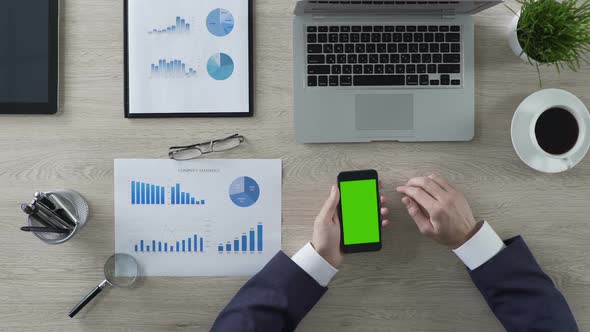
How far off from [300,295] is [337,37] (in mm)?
520

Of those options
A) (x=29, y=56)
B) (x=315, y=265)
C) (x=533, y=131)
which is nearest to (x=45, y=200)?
(x=29, y=56)

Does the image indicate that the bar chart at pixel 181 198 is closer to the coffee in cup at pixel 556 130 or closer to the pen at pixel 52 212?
the pen at pixel 52 212

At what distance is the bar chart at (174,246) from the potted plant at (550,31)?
2.51 ft

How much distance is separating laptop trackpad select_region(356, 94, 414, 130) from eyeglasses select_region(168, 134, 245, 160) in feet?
0.83

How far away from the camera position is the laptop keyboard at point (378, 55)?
93 centimetres

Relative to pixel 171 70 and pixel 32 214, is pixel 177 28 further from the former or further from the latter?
pixel 32 214

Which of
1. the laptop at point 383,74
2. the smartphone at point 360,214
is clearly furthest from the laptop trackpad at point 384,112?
the smartphone at point 360,214

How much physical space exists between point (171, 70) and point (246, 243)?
392mm

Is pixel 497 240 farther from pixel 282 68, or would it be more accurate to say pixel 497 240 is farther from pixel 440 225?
pixel 282 68

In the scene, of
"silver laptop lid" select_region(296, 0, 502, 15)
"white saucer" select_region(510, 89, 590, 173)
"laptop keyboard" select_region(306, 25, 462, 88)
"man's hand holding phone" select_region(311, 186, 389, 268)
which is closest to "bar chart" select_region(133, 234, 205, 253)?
"man's hand holding phone" select_region(311, 186, 389, 268)

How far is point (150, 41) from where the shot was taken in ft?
3.10

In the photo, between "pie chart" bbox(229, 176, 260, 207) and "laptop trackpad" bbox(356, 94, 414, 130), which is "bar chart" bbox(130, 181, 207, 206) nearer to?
"pie chart" bbox(229, 176, 260, 207)

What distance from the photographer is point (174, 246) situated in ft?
3.14

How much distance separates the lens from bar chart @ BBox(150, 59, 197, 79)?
945mm
